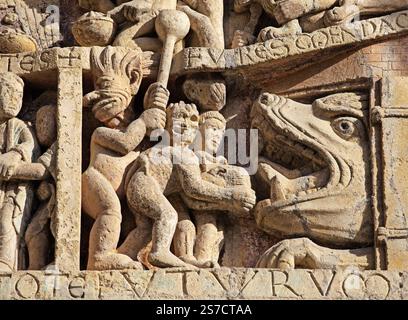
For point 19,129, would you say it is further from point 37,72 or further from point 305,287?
point 305,287

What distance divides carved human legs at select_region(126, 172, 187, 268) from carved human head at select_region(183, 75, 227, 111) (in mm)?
716

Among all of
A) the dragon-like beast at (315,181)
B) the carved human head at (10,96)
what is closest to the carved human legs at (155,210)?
the dragon-like beast at (315,181)

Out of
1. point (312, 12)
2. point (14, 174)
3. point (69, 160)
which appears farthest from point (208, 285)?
point (312, 12)

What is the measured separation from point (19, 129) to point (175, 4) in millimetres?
1448

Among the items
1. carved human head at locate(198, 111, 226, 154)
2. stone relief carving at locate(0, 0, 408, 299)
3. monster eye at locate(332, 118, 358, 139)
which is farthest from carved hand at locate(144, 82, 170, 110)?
monster eye at locate(332, 118, 358, 139)

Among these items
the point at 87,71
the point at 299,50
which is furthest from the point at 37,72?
the point at 299,50

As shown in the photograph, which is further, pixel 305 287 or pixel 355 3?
pixel 355 3

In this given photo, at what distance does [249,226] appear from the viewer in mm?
12320

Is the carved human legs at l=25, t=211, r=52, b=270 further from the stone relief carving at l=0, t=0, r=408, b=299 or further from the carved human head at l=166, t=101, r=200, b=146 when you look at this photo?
the carved human head at l=166, t=101, r=200, b=146

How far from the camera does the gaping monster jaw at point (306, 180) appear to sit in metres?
12.1

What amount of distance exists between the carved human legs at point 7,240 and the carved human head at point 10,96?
2.21 ft

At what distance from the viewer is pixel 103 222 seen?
12.1m

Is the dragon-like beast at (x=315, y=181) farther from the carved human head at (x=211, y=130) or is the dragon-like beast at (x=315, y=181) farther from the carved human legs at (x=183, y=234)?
the carved human legs at (x=183, y=234)

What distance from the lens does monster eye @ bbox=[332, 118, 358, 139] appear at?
40.6ft
